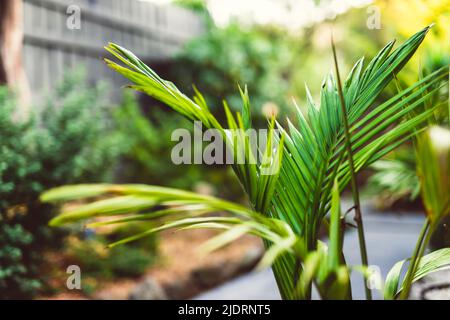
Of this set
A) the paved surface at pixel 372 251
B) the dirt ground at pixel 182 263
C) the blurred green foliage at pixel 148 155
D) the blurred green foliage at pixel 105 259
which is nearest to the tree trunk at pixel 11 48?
the blurred green foliage at pixel 105 259

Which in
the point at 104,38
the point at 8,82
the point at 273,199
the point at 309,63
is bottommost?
the point at 273,199

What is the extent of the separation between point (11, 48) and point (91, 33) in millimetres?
1517

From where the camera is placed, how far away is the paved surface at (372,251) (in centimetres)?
362

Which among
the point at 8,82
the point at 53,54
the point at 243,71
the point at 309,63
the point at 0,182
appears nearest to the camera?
the point at 0,182

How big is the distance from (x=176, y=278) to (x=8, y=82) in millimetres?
1966

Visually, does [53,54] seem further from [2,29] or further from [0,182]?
[0,182]

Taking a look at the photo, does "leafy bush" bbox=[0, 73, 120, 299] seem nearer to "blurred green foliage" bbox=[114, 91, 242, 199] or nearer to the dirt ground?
the dirt ground

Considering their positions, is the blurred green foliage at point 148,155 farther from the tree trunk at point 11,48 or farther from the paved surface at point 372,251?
the paved surface at point 372,251

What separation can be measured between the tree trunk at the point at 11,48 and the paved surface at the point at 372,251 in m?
2.14

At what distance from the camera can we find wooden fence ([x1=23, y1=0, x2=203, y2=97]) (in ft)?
14.2

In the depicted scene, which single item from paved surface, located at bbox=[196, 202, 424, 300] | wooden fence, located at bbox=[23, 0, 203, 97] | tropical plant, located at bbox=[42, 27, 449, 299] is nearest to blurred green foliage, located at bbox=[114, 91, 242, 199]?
wooden fence, located at bbox=[23, 0, 203, 97]

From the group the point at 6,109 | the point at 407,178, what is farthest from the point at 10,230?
the point at 407,178

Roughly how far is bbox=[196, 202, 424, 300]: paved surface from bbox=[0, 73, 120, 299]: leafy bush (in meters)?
1.27
